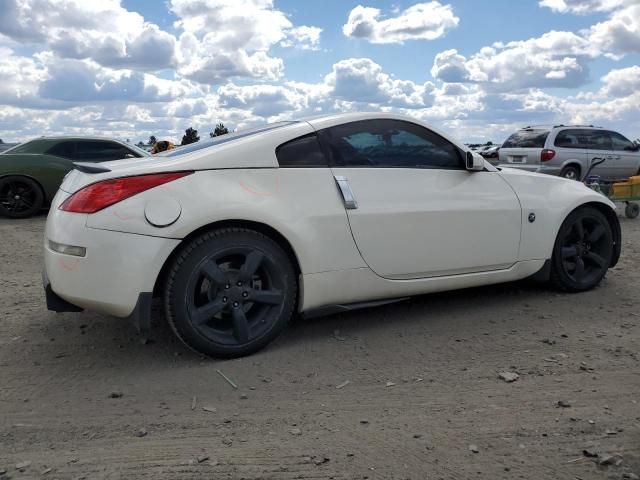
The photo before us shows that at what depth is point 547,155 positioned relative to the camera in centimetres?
1312

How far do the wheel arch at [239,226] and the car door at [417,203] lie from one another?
0.42 metres

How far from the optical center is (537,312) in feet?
14.7

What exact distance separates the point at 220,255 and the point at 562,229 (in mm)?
2809

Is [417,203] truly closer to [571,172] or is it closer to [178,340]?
[178,340]

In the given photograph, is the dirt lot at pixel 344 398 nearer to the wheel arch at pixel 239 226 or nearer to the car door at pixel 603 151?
the wheel arch at pixel 239 226

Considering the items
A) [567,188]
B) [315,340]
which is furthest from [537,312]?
[315,340]

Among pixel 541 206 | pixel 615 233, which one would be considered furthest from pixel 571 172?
pixel 541 206

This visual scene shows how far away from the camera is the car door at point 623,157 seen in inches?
564

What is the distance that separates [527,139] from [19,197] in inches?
409

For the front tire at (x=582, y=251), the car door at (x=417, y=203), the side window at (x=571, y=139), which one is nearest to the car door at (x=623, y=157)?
the side window at (x=571, y=139)

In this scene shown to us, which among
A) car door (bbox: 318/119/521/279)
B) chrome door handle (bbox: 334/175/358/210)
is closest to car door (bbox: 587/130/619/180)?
car door (bbox: 318/119/521/279)

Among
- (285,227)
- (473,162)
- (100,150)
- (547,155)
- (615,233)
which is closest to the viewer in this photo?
(285,227)

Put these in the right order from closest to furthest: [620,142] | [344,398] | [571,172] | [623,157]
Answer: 1. [344,398]
2. [571,172]
3. [623,157]
4. [620,142]

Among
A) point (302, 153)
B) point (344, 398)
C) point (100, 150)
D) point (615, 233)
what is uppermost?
point (302, 153)
